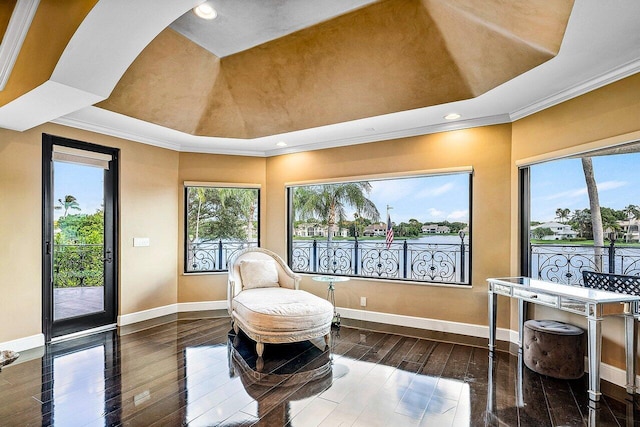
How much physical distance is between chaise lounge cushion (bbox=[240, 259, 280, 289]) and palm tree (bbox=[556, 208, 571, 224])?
11.4 feet

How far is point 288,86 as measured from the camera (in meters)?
4.06

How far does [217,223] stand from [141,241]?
1217 millimetres

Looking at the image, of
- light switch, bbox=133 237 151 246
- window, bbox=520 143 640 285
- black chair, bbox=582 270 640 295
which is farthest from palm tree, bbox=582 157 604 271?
light switch, bbox=133 237 151 246

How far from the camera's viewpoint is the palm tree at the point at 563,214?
3.64 m

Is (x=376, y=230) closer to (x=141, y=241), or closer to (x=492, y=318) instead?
(x=492, y=318)

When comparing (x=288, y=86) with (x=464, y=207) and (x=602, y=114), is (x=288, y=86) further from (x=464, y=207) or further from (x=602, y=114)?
(x=602, y=114)

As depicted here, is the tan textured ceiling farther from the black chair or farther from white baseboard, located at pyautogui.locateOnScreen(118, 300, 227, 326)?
white baseboard, located at pyautogui.locateOnScreen(118, 300, 227, 326)

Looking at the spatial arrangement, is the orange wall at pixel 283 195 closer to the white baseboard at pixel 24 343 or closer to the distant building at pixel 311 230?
the white baseboard at pixel 24 343

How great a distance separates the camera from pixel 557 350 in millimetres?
3176

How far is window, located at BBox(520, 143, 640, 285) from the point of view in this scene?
10.3ft

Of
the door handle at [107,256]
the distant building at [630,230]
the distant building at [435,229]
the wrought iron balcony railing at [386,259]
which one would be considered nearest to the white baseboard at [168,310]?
the door handle at [107,256]

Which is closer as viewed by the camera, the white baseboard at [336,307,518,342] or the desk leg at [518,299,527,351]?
the desk leg at [518,299,527,351]

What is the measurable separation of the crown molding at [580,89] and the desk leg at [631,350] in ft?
6.62

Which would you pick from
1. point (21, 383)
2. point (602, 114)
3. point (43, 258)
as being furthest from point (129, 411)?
point (602, 114)
